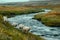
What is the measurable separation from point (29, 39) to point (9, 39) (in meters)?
4.38

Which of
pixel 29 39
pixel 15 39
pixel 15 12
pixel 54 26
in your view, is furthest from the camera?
pixel 15 12

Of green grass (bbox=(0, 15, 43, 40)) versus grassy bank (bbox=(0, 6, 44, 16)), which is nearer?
green grass (bbox=(0, 15, 43, 40))

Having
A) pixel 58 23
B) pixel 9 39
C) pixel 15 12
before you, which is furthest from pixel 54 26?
pixel 15 12

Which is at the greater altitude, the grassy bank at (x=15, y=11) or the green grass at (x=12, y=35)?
the green grass at (x=12, y=35)

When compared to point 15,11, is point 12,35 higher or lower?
higher

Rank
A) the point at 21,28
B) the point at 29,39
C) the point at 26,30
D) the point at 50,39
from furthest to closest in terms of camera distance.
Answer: the point at 50,39
the point at 21,28
the point at 26,30
the point at 29,39

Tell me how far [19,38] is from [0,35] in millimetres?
3143

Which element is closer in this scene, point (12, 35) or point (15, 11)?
point (12, 35)

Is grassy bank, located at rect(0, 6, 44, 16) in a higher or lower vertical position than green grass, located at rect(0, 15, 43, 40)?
lower

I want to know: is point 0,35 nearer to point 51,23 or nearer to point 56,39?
point 56,39

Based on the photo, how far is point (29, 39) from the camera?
785 inches

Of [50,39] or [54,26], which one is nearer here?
[50,39]

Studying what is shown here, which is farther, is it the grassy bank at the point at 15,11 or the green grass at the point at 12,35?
the grassy bank at the point at 15,11

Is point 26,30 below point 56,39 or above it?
above
